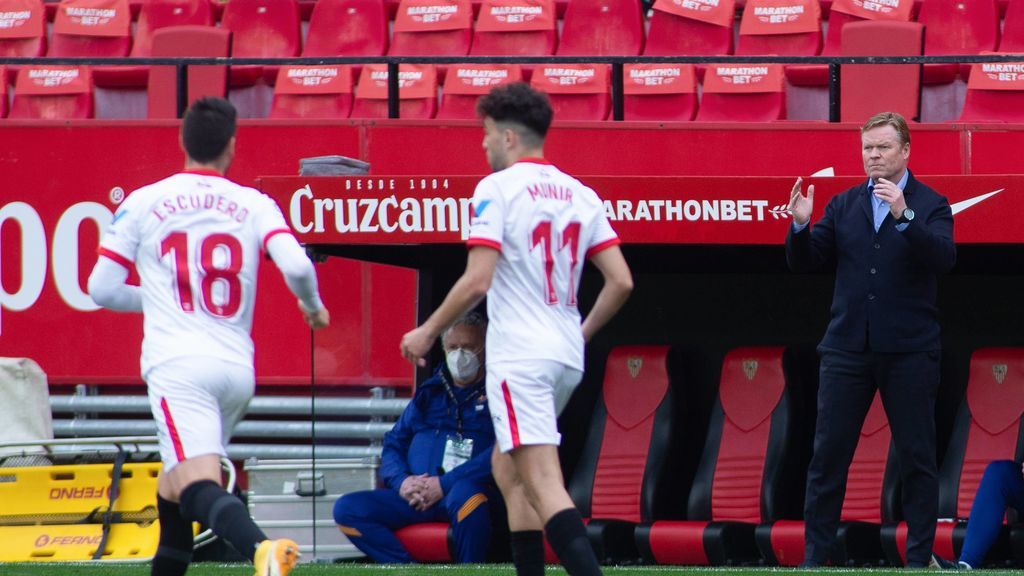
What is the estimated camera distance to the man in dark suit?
20.3 ft

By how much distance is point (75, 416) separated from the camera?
9.48 meters

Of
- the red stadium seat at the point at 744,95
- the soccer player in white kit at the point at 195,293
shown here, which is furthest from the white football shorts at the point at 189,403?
the red stadium seat at the point at 744,95

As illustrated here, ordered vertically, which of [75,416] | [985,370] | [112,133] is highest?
[112,133]

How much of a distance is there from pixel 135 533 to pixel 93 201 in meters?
2.63

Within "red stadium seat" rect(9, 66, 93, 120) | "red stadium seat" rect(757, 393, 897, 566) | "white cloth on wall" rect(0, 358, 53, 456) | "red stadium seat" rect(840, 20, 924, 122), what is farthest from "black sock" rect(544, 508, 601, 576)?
"red stadium seat" rect(9, 66, 93, 120)

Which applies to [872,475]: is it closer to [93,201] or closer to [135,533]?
[135,533]

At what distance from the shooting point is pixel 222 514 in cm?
Result: 441

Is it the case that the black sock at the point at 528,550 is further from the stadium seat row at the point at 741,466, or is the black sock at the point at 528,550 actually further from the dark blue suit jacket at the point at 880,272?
the stadium seat row at the point at 741,466

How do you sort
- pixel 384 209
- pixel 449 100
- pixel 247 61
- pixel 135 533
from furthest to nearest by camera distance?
pixel 449 100, pixel 247 61, pixel 135 533, pixel 384 209

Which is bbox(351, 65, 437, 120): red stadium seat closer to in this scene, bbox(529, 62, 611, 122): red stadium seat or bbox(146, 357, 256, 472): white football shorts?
bbox(529, 62, 611, 122): red stadium seat

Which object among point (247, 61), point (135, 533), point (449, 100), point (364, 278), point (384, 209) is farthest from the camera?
point (449, 100)

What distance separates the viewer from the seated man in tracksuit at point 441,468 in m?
7.16

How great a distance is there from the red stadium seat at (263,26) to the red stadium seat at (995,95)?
15.0 feet

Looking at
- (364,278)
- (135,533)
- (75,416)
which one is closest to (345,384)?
(364,278)
